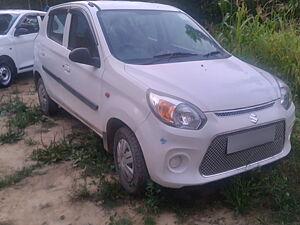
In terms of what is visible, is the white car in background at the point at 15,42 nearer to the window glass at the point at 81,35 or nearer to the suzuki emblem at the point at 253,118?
the window glass at the point at 81,35

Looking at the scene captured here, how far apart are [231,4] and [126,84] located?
5010 mm

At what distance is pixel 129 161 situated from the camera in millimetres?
3475

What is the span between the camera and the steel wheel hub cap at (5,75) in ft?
26.7

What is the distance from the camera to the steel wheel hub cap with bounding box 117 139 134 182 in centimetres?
A: 345

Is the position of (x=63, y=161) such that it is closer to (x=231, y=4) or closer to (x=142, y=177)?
(x=142, y=177)

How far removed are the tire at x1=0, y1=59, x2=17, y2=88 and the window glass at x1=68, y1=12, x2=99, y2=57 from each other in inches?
156

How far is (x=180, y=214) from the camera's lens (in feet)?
10.9

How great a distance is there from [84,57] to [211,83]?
1303 mm

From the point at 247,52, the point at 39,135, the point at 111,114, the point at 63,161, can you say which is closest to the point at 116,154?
the point at 111,114

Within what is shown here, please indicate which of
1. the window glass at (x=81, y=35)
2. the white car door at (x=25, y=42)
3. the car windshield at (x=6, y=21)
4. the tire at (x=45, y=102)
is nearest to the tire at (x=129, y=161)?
the window glass at (x=81, y=35)

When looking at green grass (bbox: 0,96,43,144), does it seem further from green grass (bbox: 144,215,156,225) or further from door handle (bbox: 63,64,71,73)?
green grass (bbox: 144,215,156,225)

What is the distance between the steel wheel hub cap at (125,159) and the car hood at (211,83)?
1.91ft

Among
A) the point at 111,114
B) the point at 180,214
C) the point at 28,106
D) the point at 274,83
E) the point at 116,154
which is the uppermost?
the point at 274,83

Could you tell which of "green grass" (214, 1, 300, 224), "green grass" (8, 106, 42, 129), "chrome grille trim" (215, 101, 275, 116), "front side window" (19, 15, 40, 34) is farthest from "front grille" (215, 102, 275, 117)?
"front side window" (19, 15, 40, 34)
